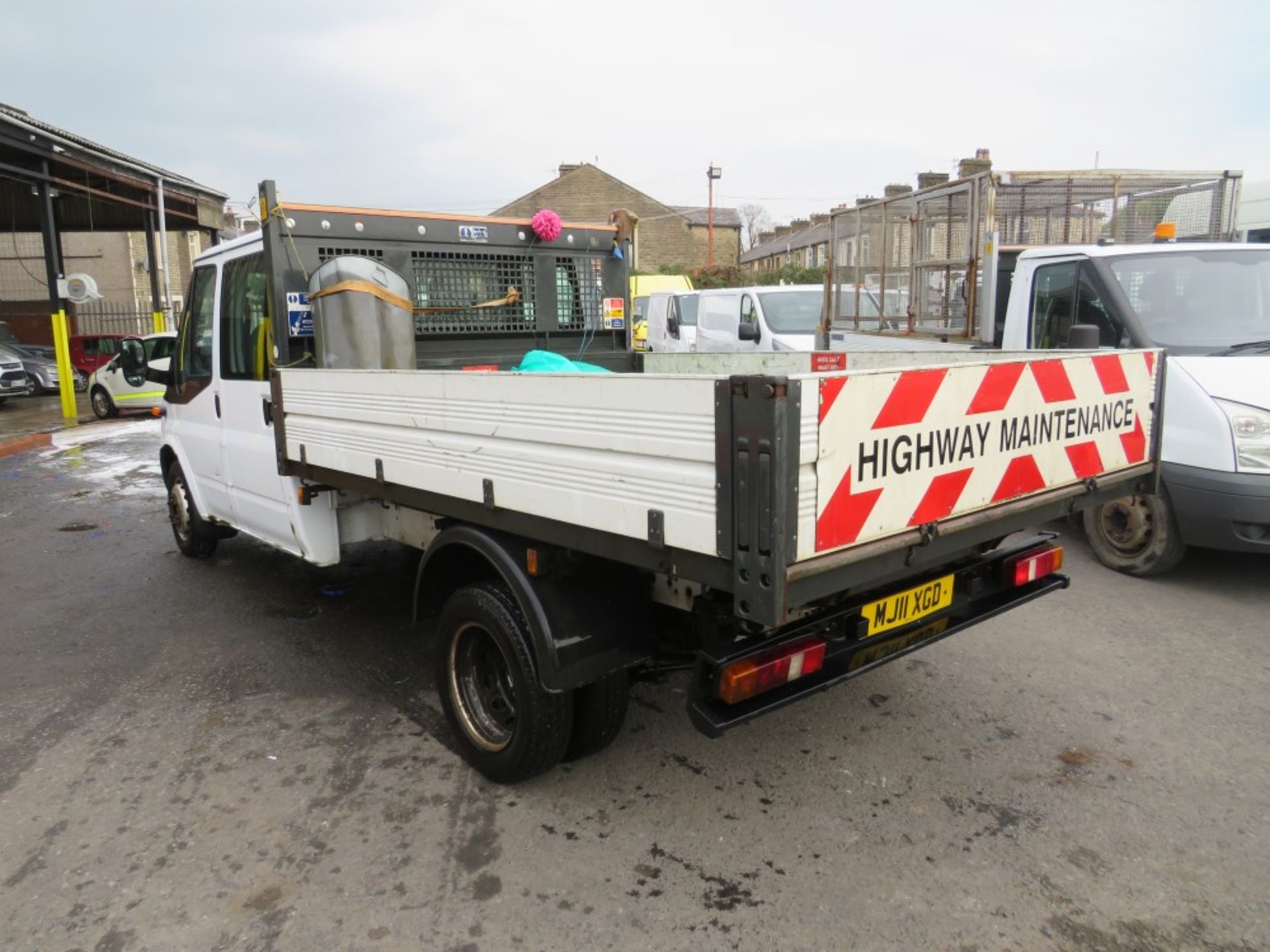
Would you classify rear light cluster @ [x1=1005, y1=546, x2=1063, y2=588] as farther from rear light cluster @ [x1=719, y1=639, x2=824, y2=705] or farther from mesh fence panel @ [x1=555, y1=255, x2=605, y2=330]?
mesh fence panel @ [x1=555, y1=255, x2=605, y2=330]

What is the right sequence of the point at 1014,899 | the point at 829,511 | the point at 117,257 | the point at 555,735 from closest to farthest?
the point at 829,511 < the point at 1014,899 < the point at 555,735 < the point at 117,257

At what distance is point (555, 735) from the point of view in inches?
122

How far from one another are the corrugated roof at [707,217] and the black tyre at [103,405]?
4688cm

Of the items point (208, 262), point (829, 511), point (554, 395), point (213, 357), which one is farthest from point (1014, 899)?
point (208, 262)

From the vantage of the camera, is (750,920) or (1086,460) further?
(1086,460)

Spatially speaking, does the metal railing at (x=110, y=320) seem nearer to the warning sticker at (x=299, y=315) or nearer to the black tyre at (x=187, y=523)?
the black tyre at (x=187, y=523)

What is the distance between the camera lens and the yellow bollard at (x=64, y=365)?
15523 millimetres

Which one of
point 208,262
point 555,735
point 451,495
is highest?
point 208,262

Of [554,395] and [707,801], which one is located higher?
[554,395]

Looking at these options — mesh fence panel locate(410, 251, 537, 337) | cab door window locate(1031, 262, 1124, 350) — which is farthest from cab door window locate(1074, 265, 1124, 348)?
mesh fence panel locate(410, 251, 537, 337)

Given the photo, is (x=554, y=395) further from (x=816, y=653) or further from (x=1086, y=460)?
(x=1086, y=460)

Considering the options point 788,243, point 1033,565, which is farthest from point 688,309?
point 788,243

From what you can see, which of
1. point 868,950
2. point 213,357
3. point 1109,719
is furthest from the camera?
point 213,357

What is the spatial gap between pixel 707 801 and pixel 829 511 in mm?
1485
